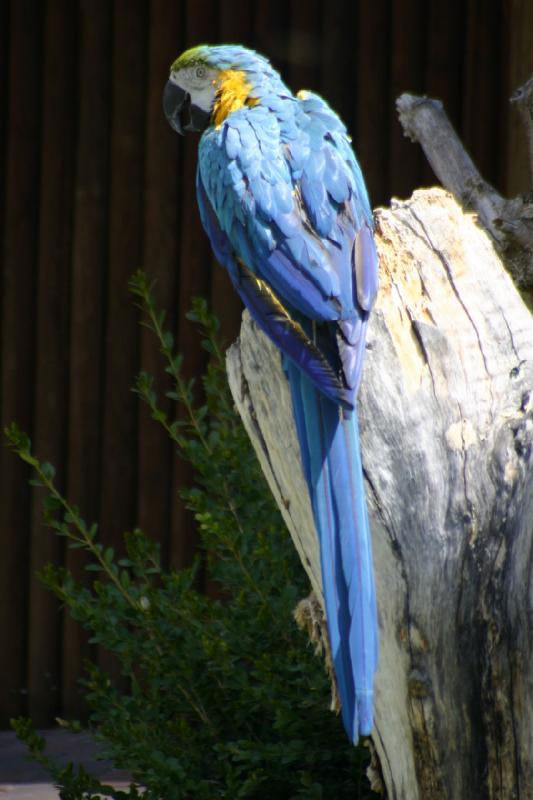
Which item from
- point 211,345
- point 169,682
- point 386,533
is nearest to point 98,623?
point 169,682

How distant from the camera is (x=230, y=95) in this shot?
266 centimetres

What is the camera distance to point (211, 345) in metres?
3.18

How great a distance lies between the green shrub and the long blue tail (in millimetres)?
791

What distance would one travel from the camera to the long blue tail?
1.82 metres

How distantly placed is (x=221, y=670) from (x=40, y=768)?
5.31ft

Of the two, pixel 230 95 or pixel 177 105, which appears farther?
pixel 177 105

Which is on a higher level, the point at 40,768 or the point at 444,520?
the point at 444,520

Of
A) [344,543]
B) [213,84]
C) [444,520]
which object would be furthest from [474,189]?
[344,543]

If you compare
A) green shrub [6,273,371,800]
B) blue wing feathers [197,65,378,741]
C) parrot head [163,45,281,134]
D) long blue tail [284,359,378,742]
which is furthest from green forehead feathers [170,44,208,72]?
long blue tail [284,359,378,742]

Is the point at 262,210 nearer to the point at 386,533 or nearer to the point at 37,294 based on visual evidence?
the point at 386,533

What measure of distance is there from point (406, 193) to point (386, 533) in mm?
2756

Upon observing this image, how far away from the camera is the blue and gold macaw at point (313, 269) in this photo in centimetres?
187

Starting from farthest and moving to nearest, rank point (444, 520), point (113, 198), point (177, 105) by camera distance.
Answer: point (113, 198)
point (177, 105)
point (444, 520)

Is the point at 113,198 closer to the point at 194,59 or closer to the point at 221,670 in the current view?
the point at 194,59
